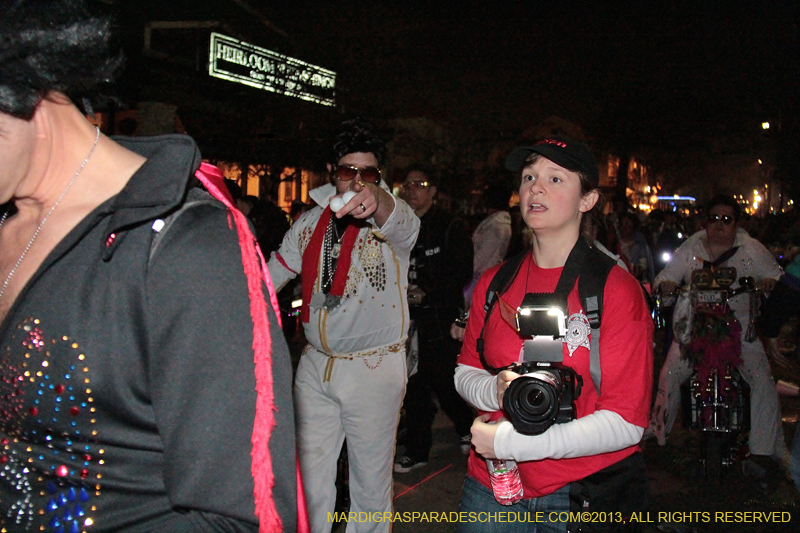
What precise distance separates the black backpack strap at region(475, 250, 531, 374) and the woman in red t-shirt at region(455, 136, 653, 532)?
0.03 meters

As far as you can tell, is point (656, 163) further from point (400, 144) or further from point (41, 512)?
point (41, 512)

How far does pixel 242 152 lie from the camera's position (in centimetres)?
1895

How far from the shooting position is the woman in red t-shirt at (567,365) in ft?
8.21

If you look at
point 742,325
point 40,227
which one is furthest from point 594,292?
point 742,325

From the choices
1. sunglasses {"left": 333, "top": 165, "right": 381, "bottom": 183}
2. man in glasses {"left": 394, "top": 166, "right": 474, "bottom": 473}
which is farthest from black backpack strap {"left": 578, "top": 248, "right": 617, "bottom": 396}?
man in glasses {"left": 394, "top": 166, "right": 474, "bottom": 473}

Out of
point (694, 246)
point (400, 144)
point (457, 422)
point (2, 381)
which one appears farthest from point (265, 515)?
point (400, 144)

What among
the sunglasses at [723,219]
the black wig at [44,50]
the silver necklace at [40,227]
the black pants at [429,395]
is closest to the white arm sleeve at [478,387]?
the silver necklace at [40,227]

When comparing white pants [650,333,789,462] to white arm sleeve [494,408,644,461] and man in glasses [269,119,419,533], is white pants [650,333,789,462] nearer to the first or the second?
man in glasses [269,119,419,533]

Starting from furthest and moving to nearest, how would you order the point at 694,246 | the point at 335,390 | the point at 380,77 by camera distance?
the point at 380,77 < the point at 694,246 < the point at 335,390

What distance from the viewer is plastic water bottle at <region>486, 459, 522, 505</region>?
8.66ft

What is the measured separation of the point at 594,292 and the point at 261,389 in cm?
170

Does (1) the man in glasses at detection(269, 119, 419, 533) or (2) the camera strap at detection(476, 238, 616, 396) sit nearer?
(2) the camera strap at detection(476, 238, 616, 396)

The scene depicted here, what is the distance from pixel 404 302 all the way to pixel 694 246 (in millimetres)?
3688

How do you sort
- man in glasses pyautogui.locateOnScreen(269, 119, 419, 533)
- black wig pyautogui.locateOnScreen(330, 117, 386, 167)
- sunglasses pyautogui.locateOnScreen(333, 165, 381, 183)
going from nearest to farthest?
man in glasses pyautogui.locateOnScreen(269, 119, 419, 533)
sunglasses pyautogui.locateOnScreen(333, 165, 381, 183)
black wig pyautogui.locateOnScreen(330, 117, 386, 167)
